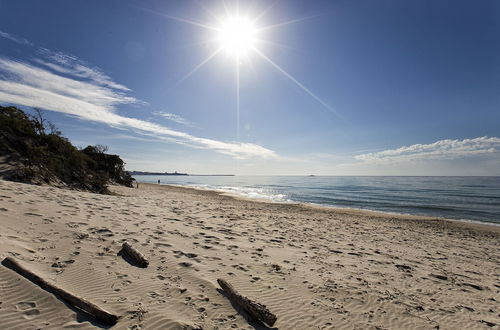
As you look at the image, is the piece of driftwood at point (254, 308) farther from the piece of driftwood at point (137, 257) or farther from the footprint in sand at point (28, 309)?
the footprint in sand at point (28, 309)

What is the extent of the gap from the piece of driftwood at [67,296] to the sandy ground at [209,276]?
79 mm

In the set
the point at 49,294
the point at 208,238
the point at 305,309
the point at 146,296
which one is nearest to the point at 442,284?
the point at 305,309

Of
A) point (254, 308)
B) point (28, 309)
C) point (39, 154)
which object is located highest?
point (39, 154)

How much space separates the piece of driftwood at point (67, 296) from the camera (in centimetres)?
305

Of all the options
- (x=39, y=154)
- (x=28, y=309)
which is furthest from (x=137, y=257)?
(x=39, y=154)

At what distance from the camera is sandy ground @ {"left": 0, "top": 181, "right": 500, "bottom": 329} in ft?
11.2

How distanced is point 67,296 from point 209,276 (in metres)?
2.35

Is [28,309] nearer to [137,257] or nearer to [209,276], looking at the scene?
[137,257]

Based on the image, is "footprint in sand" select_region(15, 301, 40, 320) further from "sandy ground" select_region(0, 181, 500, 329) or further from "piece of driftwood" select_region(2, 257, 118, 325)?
"piece of driftwood" select_region(2, 257, 118, 325)

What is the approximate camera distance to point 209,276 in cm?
471

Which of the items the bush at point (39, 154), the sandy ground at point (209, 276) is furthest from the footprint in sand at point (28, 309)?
the bush at point (39, 154)

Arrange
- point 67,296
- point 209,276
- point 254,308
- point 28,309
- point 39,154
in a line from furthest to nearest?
point 39,154 < point 209,276 < point 254,308 < point 67,296 < point 28,309

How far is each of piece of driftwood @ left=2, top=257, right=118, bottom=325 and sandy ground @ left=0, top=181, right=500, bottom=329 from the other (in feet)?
0.26

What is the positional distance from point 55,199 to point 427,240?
16478mm
